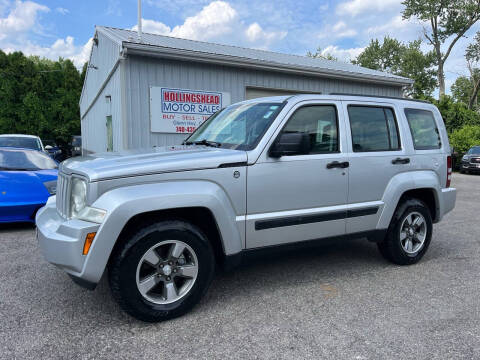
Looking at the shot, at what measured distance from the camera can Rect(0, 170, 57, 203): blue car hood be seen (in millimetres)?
5789

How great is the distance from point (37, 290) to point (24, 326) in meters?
0.75

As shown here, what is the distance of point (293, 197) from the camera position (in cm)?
348

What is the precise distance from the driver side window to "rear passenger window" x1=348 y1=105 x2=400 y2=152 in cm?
24

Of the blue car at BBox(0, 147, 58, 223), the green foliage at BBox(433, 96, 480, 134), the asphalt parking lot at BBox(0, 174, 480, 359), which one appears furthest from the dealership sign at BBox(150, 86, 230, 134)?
the green foliage at BBox(433, 96, 480, 134)

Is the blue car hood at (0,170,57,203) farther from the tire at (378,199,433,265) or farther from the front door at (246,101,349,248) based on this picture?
the tire at (378,199,433,265)

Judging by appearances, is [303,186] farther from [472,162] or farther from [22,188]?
[472,162]

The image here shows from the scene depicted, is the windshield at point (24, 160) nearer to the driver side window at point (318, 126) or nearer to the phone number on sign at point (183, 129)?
the phone number on sign at point (183, 129)

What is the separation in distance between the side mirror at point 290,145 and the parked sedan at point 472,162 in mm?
18895

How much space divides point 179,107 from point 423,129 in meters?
6.20

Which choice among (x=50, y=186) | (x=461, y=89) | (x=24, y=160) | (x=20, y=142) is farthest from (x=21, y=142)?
(x=461, y=89)

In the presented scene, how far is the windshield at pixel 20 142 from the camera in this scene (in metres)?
10.5

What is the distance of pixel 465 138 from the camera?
22.6m

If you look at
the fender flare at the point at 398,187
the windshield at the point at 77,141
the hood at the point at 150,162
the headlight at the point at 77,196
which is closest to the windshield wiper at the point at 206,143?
the hood at the point at 150,162

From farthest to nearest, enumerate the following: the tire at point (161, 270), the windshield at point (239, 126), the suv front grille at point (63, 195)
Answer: the windshield at point (239, 126), the suv front grille at point (63, 195), the tire at point (161, 270)
